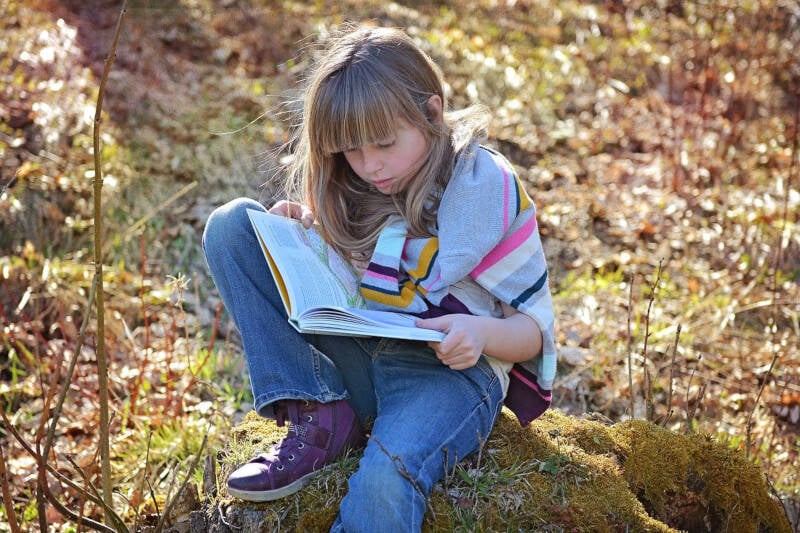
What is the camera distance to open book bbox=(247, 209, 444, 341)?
2.17 meters

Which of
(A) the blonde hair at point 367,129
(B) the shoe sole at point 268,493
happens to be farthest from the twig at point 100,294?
(A) the blonde hair at point 367,129

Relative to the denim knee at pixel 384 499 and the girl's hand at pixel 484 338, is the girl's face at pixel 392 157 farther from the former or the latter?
the denim knee at pixel 384 499

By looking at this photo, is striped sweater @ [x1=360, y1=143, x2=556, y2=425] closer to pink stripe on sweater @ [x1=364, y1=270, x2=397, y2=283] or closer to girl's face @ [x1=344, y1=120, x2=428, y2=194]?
pink stripe on sweater @ [x1=364, y1=270, x2=397, y2=283]

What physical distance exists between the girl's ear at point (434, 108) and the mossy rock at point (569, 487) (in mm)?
1010

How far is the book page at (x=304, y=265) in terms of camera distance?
241cm

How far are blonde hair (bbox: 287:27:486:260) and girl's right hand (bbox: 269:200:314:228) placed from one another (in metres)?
0.03

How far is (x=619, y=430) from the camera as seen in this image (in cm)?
276

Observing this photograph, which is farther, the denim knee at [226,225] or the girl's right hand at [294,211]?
the girl's right hand at [294,211]

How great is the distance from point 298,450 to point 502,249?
0.84 m

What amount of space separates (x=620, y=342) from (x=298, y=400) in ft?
7.33

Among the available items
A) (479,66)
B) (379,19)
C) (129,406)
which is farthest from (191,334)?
(379,19)

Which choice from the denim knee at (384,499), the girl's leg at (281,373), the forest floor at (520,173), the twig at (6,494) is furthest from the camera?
the forest floor at (520,173)

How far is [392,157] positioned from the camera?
8.09 ft

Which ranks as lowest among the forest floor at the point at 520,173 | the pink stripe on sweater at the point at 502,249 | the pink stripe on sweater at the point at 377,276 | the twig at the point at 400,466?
the forest floor at the point at 520,173
